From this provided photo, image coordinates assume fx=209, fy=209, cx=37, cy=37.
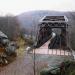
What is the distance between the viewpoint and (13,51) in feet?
16.3

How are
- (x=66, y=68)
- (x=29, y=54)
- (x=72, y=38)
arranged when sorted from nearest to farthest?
(x=66, y=68), (x=29, y=54), (x=72, y=38)

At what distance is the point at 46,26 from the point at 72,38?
1.44 m

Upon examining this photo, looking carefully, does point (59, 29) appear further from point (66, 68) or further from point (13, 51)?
point (66, 68)

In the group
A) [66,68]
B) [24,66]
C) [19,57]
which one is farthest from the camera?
[19,57]

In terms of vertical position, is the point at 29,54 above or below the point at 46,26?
below

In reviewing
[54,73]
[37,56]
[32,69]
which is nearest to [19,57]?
[37,56]

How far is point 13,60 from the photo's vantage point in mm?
4602

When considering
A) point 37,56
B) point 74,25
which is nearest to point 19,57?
point 37,56

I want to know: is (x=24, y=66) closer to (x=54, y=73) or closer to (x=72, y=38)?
(x=54, y=73)

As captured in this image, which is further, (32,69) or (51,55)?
(51,55)

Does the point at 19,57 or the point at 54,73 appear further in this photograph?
the point at 19,57

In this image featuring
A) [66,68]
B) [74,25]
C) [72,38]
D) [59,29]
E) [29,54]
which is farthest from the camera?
[74,25]

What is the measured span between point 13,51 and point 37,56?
93 centimetres

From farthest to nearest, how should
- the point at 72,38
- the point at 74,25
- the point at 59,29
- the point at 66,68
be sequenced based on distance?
the point at 74,25 < the point at 72,38 < the point at 59,29 < the point at 66,68
